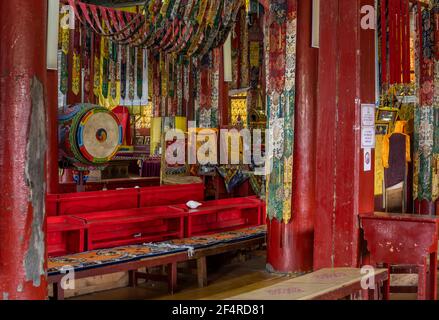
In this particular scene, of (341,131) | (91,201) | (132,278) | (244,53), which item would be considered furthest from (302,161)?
(244,53)

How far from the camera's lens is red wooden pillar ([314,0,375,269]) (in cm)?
499

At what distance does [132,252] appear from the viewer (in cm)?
590

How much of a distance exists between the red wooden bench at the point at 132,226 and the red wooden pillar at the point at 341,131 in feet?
6.79

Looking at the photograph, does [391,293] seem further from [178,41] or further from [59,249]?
[178,41]

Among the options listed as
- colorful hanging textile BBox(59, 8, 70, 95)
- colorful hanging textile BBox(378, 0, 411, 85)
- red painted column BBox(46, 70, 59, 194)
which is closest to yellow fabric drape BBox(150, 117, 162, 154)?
colorful hanging textile BBox(59, 8, 70, 95)

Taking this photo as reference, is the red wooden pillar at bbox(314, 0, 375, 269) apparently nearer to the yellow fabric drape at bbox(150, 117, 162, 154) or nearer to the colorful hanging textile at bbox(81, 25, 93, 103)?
the colorful hanging textile at bbox(81, 25, 93, 103)

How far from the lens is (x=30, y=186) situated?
3.68 m

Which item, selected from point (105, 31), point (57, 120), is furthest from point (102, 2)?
point (57, 120)

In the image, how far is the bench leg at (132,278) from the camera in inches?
248

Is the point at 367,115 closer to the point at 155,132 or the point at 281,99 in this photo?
the point at 281,99

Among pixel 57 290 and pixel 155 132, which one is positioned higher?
pixel 155 132

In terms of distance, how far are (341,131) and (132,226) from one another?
8.63 feet

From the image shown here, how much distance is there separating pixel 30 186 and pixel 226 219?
435 centimetres

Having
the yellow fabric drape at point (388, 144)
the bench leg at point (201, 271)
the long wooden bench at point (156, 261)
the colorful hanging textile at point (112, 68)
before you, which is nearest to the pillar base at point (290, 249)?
the long wooden bench at point (156, 261)
